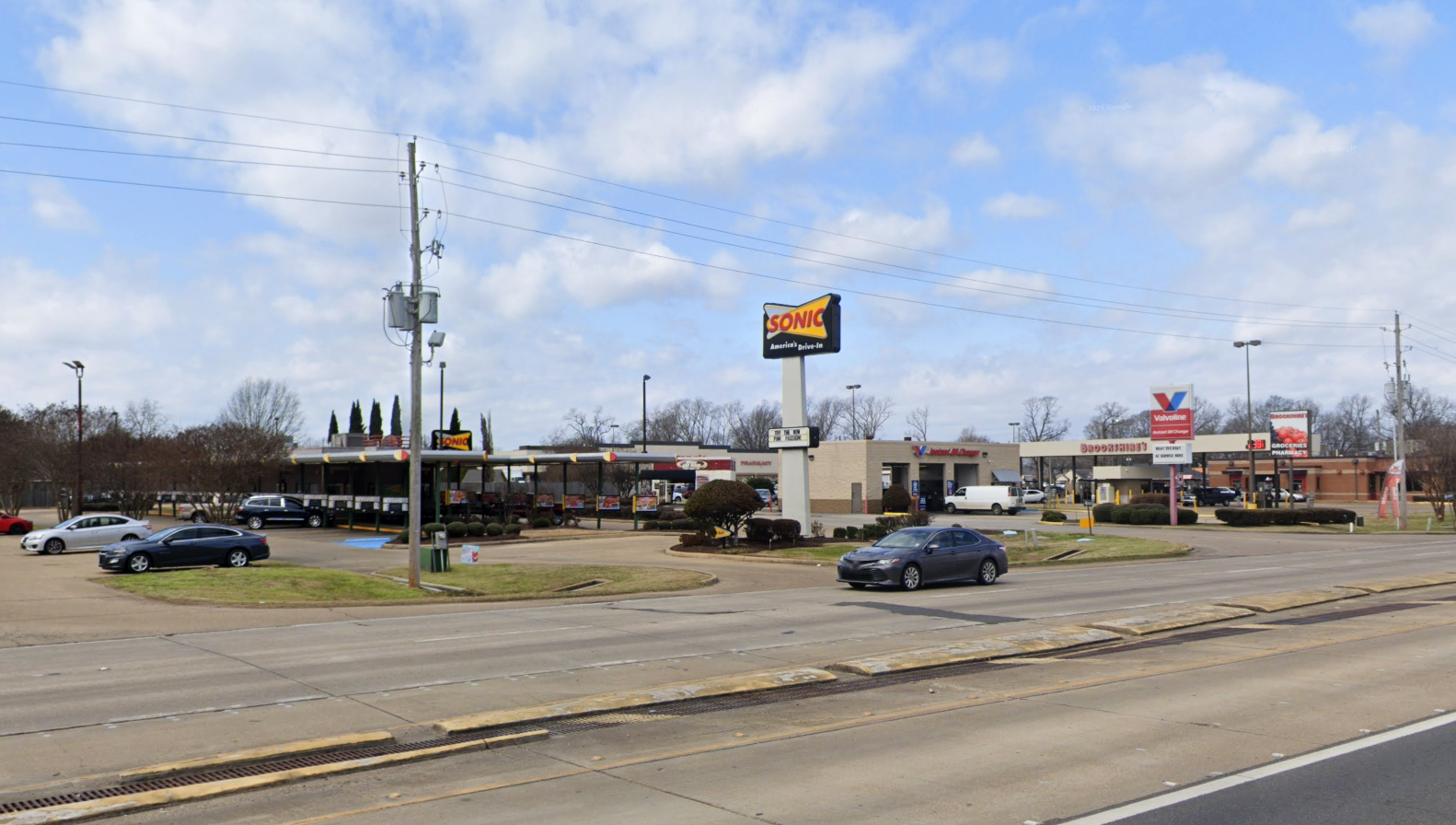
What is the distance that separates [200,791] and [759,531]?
31.5m

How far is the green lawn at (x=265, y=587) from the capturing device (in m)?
22.9

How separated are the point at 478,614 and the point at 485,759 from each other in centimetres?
1196

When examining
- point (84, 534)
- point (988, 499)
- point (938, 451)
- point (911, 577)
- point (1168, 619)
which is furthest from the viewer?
point (938, 451)

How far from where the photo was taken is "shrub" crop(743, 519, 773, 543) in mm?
38406

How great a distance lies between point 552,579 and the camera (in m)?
28.2

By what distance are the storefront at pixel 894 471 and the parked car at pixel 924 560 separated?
1886 inches

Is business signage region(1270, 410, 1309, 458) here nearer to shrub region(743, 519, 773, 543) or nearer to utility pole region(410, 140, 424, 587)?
shrub region(743, 519, 773, 543)

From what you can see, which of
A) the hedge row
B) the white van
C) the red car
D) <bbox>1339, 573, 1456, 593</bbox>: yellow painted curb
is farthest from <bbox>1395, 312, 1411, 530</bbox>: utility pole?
the red car

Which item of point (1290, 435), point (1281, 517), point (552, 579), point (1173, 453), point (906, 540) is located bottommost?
point (1281, 517)

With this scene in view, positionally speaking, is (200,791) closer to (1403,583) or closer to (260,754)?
(260,754)

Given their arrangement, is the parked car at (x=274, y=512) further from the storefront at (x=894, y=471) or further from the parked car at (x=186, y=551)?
the storefront at (x=894, y=471)

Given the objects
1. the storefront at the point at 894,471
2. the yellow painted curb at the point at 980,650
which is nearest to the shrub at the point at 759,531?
the yellow painted curb at the point at 980,650

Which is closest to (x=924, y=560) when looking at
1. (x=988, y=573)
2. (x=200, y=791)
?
(x=988, y=573)

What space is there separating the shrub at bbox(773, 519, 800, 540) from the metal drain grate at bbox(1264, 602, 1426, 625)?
20.9 m
